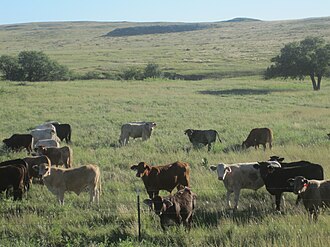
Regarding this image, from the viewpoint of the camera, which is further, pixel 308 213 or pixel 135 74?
pixel 135 74

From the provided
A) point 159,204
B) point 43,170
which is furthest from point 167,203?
point 43,170

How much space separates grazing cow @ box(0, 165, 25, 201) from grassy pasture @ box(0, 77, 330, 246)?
1.51ft

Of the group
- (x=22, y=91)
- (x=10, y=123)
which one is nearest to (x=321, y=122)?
(x=10, y=123)

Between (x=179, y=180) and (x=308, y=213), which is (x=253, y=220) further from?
(x=179, y=180)

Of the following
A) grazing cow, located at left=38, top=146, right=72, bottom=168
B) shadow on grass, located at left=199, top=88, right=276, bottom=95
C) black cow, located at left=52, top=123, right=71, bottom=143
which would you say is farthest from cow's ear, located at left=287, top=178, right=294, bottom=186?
shadow on grass, located at left=199, top=88, right=276, bottom=95

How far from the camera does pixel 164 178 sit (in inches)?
451

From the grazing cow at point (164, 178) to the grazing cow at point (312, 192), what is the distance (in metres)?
3.04

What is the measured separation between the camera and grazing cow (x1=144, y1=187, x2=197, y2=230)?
857 cm

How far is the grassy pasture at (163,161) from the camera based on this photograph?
27.9ft

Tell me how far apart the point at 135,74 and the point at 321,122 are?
50.5 metres

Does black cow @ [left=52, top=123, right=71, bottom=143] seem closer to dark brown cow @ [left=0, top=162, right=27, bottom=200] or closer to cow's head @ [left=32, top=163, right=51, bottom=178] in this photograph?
dark brown cow @ [left=0, top=162, right=27, bottom=200]

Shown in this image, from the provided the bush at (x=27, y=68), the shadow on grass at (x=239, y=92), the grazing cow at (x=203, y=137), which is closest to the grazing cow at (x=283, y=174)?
the grazing cow at (x=203, y=137)

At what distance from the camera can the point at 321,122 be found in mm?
24609

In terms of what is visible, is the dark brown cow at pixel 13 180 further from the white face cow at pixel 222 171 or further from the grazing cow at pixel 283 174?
the grazing cow at pixel 283 174
